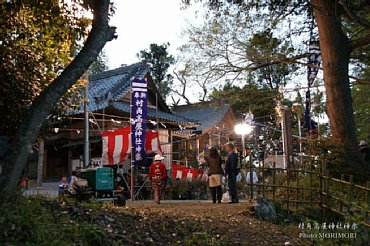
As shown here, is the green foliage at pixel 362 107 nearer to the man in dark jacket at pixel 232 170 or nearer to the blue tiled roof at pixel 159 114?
the man in dark jacket at pixel 232 170

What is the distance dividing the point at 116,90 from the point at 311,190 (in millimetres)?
15242

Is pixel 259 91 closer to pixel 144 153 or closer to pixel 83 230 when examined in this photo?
pixel 144 153

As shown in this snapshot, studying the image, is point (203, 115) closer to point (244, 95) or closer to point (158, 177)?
point (244, 95)

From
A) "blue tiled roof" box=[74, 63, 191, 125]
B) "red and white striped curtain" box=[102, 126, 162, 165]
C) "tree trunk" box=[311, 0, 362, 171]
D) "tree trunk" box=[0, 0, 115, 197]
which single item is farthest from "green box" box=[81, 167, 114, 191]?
"blue tiled roof" box=[74, 63, 191, 125]

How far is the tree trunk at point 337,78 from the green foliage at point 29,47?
7.07 m

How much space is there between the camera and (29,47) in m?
8.09

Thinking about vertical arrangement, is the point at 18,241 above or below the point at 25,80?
below

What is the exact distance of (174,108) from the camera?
4159cm

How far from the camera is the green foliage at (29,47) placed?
24.7 ft

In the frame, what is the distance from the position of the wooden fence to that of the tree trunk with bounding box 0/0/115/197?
17.8 feet

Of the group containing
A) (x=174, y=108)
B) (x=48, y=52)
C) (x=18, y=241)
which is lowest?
(x=18, y=241)

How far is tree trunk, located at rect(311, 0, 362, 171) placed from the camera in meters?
11.0

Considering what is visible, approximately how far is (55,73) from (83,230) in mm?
5079

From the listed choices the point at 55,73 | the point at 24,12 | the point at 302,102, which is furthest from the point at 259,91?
the point at 24,12
